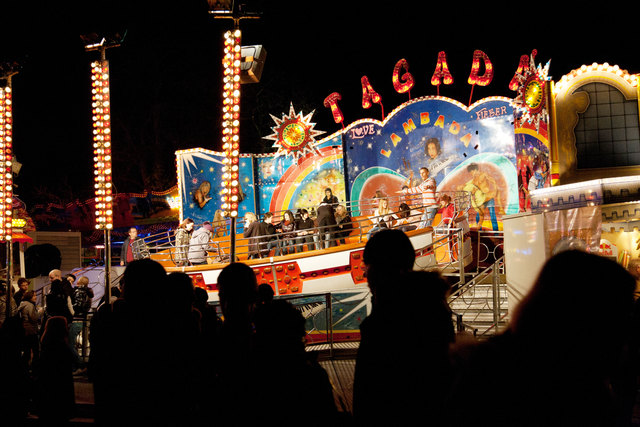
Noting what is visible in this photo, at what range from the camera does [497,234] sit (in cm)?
1567

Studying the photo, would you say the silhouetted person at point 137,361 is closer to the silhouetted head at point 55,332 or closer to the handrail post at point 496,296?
the silhouetted head at point 55,332

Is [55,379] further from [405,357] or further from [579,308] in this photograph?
[579,308]

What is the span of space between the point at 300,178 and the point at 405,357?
17160 mm

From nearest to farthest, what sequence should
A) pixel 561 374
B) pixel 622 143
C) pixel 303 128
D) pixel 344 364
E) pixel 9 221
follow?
1. pixel 561 374
2. pixel 344 364
3. pixel 622 143
4. pixel 9 221
5. pixel 303 128

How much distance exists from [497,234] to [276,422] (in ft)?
47.0

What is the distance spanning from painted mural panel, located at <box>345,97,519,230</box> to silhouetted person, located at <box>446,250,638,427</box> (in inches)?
580

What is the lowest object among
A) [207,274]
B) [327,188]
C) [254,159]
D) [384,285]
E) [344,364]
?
[344,364]

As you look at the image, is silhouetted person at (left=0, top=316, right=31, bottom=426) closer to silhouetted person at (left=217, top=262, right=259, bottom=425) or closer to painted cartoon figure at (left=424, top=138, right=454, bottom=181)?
silhouetted person at (left=217, top=262, right=259, bottom=425)

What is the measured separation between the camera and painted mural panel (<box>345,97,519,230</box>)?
15609 millimetres

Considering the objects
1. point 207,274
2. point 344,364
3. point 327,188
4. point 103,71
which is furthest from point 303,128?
point 344,364

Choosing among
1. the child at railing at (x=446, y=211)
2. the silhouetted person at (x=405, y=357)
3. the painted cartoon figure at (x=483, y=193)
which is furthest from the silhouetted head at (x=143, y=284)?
the painted cartoon figure at (x=483, y=193)

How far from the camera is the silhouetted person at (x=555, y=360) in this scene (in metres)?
1.52

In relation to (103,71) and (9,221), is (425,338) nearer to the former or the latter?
(103,71)

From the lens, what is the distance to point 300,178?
1919 centimetres
